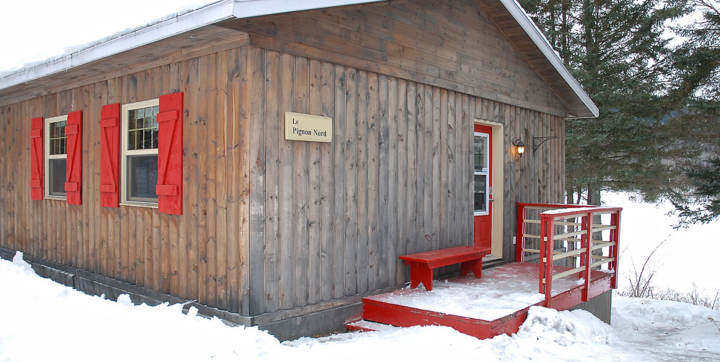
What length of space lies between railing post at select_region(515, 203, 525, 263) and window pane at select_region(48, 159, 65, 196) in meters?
6.49

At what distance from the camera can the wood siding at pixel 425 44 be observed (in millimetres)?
5141

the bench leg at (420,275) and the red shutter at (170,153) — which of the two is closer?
the red shutter at (170,153)

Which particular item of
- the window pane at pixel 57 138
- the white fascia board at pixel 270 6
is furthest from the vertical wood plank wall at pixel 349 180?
the window pane at pixel 57 138

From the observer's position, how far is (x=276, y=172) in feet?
Result: 16.4

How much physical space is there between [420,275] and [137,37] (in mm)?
3723

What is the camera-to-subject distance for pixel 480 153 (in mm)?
7875

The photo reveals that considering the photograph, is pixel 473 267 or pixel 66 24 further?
pixel 473 267

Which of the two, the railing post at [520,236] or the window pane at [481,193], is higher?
the window pane at [481,193]

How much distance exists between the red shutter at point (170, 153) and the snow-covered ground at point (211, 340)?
1.08m

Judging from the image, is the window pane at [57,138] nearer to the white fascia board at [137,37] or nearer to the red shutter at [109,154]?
the white fascia board at [137,37]

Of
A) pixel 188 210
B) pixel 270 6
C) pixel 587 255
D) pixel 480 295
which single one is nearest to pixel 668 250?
pixel 587 255

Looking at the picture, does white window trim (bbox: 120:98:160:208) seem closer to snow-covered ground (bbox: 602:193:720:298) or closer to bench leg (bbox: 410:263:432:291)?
bench leg (bbox: 410:263:432:291)

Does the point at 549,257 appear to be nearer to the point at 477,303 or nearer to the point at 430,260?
the point at 477,303

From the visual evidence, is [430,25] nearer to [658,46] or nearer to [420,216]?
[420,216]
